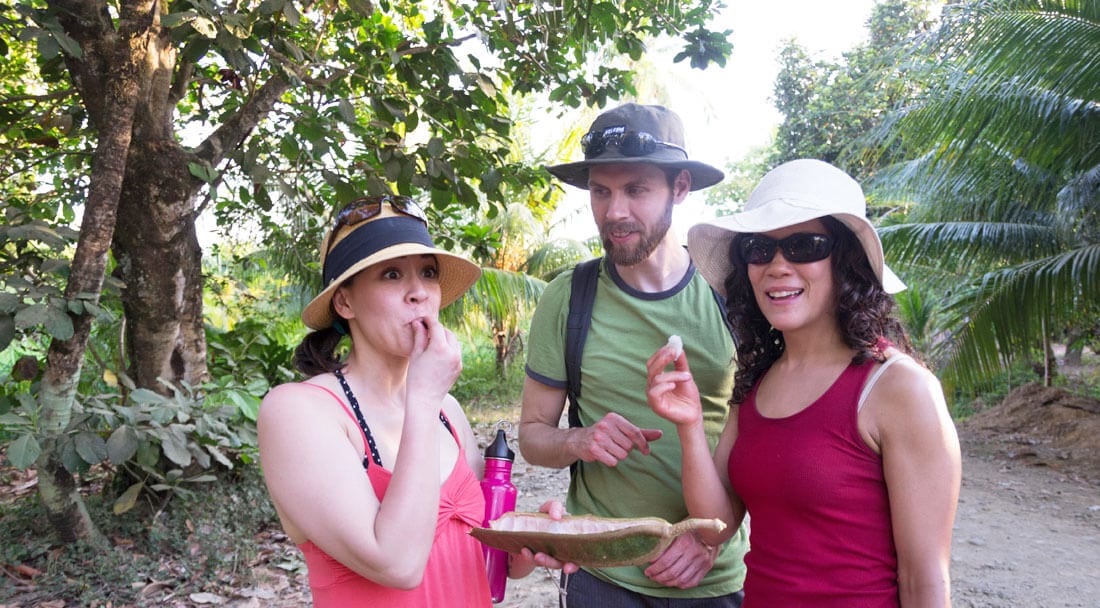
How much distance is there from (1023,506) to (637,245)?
22.8 feet

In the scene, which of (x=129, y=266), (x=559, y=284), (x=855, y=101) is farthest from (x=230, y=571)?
(x=855, y=101)

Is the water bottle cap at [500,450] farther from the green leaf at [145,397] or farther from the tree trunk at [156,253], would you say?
the tree trunk at [156,253]

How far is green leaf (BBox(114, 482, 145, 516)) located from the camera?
15.4 feet

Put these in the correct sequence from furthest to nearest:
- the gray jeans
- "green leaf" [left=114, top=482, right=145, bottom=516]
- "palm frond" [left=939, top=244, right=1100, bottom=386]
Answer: "palm frond" [left=939, top=244, right=1100, bottom=386] → "green leaf" [left=114, top=482, right=145, bottom=516] → the gray jeans

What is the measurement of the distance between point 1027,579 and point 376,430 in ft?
17.7

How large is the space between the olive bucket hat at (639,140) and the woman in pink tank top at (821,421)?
1.26ft

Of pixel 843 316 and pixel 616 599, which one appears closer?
pixel 843 316

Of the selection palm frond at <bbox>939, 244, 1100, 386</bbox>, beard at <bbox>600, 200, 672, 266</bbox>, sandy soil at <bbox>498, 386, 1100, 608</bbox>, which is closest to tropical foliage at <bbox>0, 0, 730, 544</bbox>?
beard at <bbox>600, 200, 672, 266</bbox>

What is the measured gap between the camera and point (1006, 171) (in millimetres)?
9164

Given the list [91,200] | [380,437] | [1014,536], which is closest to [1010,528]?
[1014,536]

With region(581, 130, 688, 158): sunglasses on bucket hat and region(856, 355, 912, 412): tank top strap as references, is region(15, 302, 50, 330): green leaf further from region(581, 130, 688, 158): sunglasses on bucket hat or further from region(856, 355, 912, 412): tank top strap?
region(856, 355, 912, 412): tank top strap

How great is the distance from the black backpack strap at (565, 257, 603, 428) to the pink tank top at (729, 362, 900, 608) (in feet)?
2.38

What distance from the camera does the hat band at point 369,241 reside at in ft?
6.00

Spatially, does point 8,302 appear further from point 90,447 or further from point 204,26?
point 204,26
